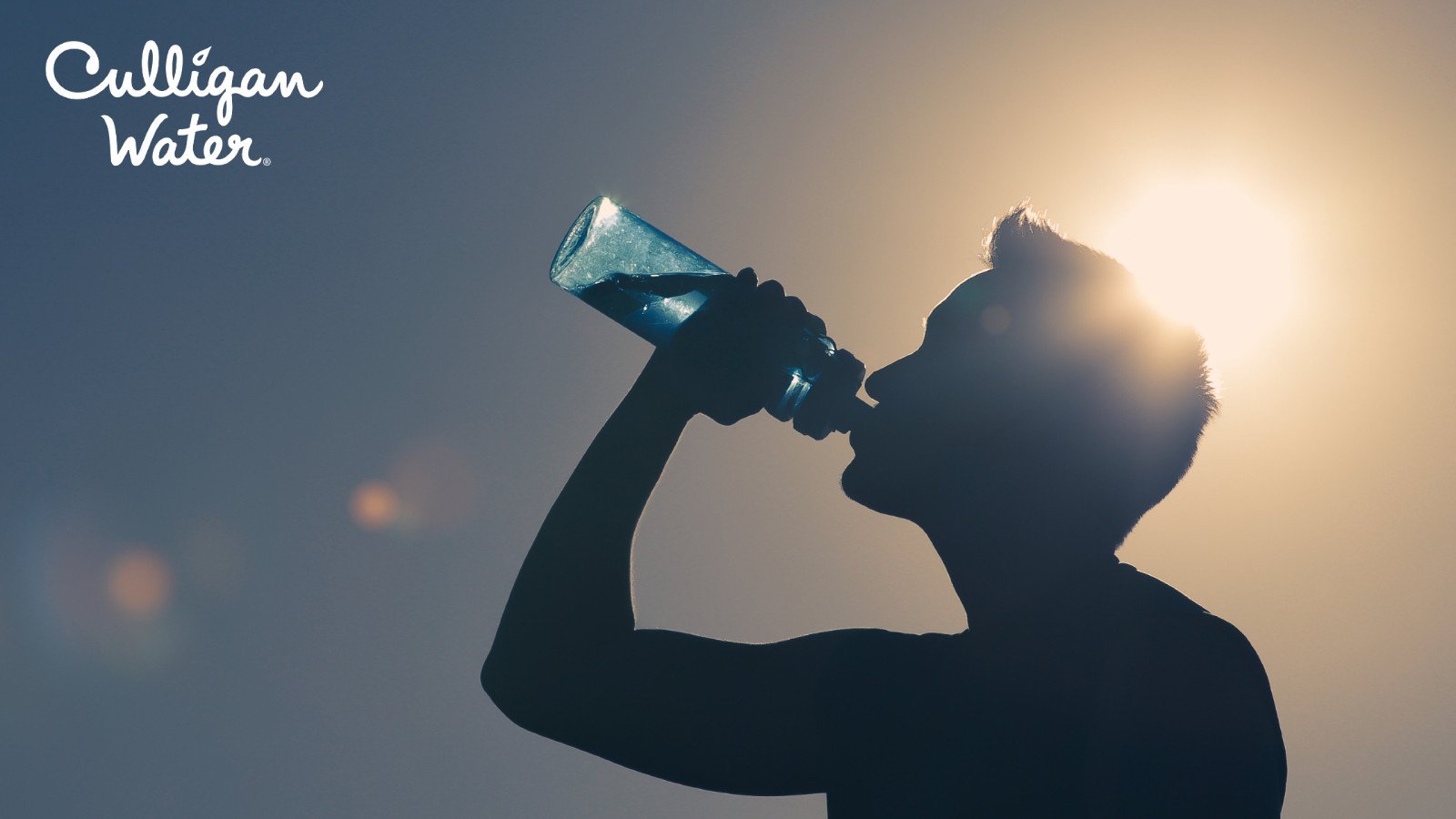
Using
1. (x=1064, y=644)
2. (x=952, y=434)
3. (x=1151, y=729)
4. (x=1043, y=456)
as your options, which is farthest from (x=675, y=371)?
(x=1151, y=729)

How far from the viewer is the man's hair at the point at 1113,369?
201 centimetres

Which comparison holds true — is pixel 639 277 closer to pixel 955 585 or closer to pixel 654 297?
pixel 654 297

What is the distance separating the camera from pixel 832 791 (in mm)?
1746

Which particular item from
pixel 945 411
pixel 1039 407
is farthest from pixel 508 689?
pixel 1039 407

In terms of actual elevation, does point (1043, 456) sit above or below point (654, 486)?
above

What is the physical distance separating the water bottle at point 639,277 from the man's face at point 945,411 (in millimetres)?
347

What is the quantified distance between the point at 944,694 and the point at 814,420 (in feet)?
2.79

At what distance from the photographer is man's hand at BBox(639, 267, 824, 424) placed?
1986 millimetres

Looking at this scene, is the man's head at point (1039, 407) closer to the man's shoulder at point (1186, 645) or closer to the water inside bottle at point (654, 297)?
the man's shoulder at point (1186, 645)

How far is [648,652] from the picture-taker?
6.23 ft

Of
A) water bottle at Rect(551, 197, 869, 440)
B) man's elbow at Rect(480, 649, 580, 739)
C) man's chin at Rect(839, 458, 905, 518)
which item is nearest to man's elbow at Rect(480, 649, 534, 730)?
man's elbow at Rect(480, 649, 580, 739)

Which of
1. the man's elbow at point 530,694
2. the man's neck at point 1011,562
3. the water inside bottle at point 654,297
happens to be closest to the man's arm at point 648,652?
the man's elbow at point 530,694

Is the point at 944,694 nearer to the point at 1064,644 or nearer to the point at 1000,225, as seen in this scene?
the point at 1064,644

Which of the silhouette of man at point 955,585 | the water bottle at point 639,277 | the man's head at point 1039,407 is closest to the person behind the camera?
the silhouette of man at point 955,585
